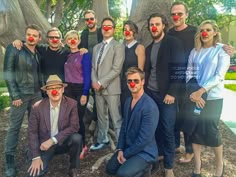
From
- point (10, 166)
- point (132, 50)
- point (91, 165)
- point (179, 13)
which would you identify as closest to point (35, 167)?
point (10, 166)

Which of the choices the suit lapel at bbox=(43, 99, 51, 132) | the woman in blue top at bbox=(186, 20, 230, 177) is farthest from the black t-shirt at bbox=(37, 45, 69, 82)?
the woman in blue top at bbox=(186, 20, 230, 177)

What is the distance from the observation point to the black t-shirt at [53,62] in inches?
187

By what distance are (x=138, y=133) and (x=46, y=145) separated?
119cm

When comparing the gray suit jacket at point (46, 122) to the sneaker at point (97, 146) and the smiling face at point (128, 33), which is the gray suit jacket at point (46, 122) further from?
the smiling face at point (128, 33)

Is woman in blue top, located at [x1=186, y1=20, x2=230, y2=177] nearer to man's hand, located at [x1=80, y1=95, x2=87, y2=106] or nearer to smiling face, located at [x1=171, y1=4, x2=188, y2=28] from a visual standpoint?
smiling face, located at [x1=171, y1=4, x2=188, y2=28]

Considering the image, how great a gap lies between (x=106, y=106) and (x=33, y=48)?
143cm

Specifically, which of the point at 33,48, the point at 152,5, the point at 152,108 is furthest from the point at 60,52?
the point at 152,5

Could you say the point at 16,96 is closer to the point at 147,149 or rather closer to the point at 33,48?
the point at 33,48

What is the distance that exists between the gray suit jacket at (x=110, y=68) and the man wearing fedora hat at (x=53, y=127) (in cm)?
69

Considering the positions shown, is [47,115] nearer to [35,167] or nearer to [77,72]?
[35,167]

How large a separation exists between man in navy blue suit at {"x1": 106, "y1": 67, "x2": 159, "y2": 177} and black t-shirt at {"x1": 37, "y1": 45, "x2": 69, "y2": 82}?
4.48 ft

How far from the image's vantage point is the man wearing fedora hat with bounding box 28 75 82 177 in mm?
4023

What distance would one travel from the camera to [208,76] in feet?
13.3

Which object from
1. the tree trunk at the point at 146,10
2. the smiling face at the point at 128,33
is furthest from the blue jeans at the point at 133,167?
the tree trunk at the point at 146,10
